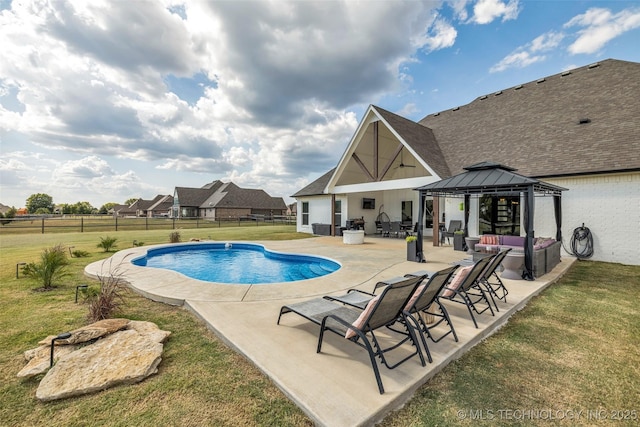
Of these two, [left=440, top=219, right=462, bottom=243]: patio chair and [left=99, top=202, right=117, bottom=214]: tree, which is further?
[left=99, top=202, right=117, bottom=214]: tree

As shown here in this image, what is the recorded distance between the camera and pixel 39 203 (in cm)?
7844

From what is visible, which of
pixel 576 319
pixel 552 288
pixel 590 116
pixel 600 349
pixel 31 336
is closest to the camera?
pixel 600 349

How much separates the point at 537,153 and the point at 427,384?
12.7 m

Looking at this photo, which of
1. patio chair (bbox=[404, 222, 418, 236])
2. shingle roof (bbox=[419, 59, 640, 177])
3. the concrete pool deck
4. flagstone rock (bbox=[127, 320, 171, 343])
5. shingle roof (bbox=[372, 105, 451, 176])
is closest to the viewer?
the concrete pool deck

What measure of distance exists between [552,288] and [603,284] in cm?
151

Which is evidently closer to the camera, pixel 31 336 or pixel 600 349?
pixel 600 349

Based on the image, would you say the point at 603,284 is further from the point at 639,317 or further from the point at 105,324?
the point at 105,324

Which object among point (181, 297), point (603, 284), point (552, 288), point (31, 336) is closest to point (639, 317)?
point (552, 288)

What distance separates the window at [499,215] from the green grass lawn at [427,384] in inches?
313

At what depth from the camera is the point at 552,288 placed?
641 centimetres

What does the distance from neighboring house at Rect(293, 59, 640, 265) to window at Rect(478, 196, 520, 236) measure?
45mm

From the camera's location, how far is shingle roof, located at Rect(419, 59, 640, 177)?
9.98 metres

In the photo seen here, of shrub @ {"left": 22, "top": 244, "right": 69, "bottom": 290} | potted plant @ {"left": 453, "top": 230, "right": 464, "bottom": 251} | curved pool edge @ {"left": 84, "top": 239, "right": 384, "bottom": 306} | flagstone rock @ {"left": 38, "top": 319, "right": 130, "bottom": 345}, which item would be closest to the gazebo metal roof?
curved pool edge @ {"left": 84, "top": 239, "right": 384, "bottom": 306}

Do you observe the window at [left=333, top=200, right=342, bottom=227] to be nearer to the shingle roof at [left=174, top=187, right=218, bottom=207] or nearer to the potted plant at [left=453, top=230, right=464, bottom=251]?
the potted plant at [left=453, top=230, right=464, bottom=251]
